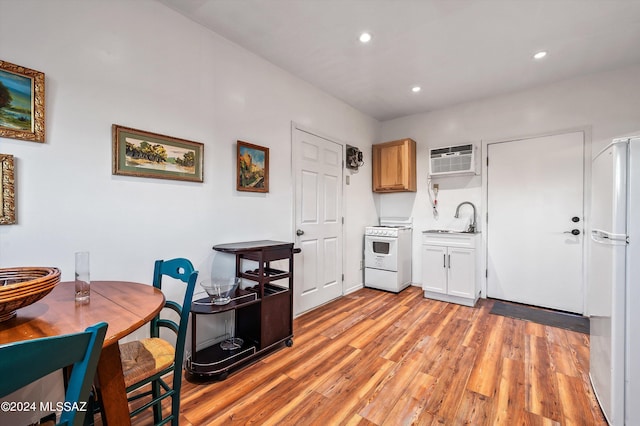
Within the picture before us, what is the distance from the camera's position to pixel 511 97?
11.7 feet

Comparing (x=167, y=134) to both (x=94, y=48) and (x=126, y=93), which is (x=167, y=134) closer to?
(x=126, y=93)

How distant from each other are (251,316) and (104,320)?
4.83 ft

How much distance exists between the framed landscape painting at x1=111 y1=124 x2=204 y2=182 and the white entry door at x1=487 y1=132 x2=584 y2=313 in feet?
11.8

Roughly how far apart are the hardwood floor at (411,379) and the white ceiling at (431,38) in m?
2.69

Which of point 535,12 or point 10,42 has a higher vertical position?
point 535,12

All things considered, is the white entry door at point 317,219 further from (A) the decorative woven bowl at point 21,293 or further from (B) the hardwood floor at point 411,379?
(A) the decorative woven bowl at point 21,293

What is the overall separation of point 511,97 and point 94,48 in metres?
4.29

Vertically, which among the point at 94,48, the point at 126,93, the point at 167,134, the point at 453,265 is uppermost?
the point at 94,48

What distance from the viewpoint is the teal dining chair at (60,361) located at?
0.51 meters

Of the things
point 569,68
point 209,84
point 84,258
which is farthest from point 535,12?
point 84,258

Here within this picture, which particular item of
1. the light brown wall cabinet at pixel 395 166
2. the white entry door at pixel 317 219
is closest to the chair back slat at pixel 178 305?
the white entry door at pixel 317 219

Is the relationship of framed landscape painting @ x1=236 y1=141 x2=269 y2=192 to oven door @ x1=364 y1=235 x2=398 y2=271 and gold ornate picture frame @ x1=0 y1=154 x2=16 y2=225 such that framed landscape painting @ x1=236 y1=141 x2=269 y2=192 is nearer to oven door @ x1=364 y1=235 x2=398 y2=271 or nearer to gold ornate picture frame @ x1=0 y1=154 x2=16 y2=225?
gold ornate picture frame @ x1=0 y1=154 x2=16 y2=225

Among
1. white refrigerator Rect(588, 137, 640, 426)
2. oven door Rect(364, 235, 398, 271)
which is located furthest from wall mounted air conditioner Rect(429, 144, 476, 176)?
white refrigerator Rect(588, 137, 640, 426)

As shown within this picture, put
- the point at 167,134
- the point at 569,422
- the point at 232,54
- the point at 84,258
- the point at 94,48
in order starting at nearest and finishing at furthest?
1. the point at 84,258
2. the point at 569,422
3. the point at 94,48
4. the point at 167,134
5. the point at 232,54
